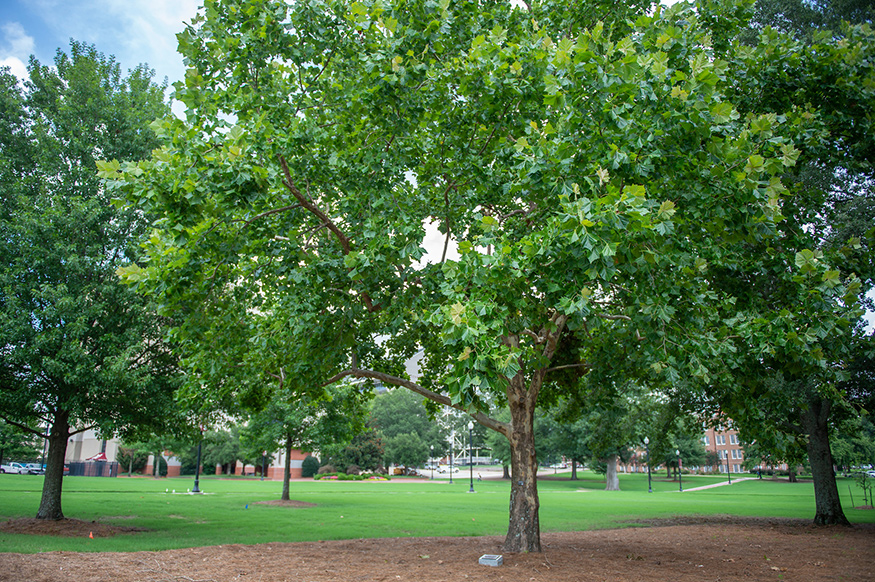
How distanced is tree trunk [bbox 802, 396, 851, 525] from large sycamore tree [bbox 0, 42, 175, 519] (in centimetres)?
1948

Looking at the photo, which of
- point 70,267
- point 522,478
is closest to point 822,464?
point 522,478

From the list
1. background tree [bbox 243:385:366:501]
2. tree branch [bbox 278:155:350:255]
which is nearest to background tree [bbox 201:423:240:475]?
background tree [bbox 243:385:366:501]

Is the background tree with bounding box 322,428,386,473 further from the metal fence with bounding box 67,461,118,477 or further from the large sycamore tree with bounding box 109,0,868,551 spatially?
the large sycamore tree with bounding box 109,0,868,551

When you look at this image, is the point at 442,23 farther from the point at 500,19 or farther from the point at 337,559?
the point at 337,559

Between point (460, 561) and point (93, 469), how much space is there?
Result: 62.0 meters

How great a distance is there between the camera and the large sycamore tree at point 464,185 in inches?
259

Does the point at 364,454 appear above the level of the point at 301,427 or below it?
below

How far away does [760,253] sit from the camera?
10.3 meters

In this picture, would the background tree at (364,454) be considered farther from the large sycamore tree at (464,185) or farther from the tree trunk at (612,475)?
the large sycamore tree at (464,185)

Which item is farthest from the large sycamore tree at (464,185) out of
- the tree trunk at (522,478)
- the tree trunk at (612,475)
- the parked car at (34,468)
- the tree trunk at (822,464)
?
the parked car at (34,468)

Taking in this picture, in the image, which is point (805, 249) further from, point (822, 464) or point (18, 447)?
point (18, 447)

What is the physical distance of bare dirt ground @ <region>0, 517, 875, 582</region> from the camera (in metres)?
8.11

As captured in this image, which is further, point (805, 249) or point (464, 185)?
point (464, 185)

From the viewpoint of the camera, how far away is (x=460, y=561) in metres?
9.73
